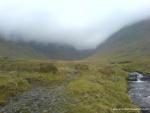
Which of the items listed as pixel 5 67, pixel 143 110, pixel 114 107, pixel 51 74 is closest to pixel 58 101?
pixel 114 107

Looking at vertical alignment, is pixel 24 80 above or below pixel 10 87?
above

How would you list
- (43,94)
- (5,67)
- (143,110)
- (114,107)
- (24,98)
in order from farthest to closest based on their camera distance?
(5,67) < (43,94) < (24,98) < (143,110) < (114,107)

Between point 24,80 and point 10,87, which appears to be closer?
point 10,87

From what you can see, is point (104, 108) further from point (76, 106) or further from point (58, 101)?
point (58, 101)

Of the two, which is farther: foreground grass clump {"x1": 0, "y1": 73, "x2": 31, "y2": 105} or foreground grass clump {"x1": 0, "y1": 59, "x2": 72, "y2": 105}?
foreground grass clump {"x1": 0, "y1": 59, "x2": 72, "y2": 105}

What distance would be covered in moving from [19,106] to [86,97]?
43.0 ft

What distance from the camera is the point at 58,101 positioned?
59.2 meters

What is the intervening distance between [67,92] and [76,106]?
16.1 m

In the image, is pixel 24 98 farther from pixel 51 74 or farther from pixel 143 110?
pixel 51 74

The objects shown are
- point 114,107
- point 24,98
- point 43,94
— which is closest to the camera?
point 114,107

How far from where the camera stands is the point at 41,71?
115m

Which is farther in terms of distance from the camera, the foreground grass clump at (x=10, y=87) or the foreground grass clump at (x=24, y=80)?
the foreground grass clump at (x=24, y=80)

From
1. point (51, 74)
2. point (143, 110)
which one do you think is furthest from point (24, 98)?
point (51, 74)

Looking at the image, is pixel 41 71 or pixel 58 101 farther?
pixel 41 71
